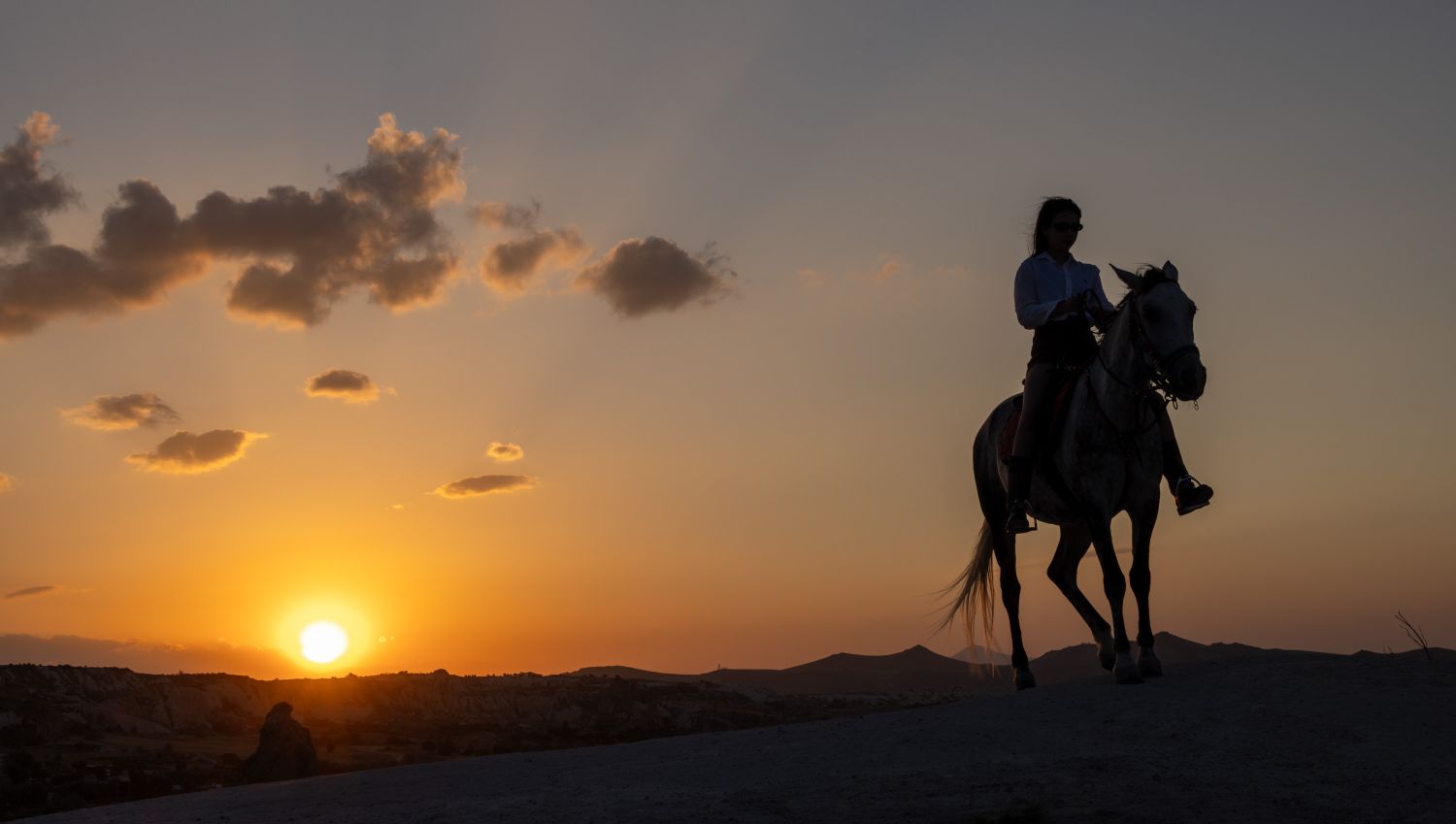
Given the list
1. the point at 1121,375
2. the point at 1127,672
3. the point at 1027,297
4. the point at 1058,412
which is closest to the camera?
the point at 1121,375

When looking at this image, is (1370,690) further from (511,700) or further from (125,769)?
(511,700)

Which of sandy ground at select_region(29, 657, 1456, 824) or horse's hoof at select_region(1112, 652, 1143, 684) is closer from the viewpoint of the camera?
sandy ground at select_region(29, 657, 1456, 824)

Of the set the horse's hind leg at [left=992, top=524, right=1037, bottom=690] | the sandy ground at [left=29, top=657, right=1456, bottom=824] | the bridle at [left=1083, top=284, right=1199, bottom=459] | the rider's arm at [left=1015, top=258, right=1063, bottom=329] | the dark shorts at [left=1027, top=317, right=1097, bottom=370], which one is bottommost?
the sandy ground at [left=29, top=657, right=1456, bottom=824]

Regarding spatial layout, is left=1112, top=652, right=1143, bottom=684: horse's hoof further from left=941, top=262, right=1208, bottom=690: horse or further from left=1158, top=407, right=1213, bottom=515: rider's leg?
left=1158, top=407, right=1213, bottom=515: rider's leg

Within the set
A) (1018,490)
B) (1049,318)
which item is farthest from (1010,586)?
(1049,318)

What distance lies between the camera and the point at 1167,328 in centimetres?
1000

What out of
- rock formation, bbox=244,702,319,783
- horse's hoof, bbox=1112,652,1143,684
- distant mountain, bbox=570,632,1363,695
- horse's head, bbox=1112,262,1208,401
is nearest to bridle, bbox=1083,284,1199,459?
horse's head, bbox=1112,262,1208,401

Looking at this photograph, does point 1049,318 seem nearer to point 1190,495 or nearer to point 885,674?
point 1190,495

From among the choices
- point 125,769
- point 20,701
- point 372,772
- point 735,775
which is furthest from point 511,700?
point 735,775

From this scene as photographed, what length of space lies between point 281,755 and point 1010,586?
16796 millimetres

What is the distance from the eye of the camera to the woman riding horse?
1177 centimetres

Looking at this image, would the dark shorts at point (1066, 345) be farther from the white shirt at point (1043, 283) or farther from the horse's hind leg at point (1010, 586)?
the horse's hind leg at point (1010, 586)

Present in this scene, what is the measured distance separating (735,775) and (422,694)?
1636 inches

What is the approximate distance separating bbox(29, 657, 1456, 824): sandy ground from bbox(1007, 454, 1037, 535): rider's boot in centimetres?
171
